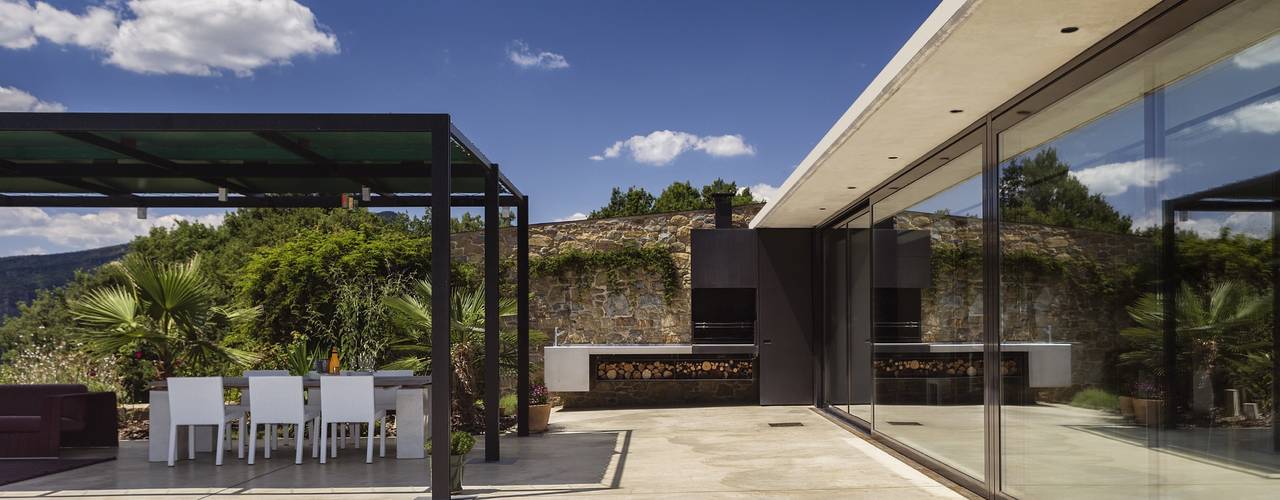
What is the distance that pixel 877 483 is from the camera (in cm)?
667

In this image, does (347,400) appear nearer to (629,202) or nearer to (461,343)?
(461,343)

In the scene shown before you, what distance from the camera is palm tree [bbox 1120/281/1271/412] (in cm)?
341

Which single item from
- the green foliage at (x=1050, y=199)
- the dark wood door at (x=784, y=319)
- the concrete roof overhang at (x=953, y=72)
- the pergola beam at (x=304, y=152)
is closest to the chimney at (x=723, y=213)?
the dark wood door at (x=784, y=319)

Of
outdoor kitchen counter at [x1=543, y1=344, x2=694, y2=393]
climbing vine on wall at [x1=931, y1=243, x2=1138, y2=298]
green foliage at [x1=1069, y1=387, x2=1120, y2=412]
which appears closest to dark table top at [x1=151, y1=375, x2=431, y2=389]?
outdoor kitchen counter at [x1=543, y1=344, x2=694, y2=393]

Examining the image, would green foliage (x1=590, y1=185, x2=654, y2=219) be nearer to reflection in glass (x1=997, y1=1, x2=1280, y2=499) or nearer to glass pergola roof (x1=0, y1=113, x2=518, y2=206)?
glass pergola roof (x1=0, y1=113, x2=518, y2=206)

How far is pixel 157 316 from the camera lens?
958 cm

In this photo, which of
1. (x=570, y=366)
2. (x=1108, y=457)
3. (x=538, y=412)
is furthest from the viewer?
(x=570, y=366)

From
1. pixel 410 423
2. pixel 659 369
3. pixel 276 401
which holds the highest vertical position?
pixel 276 401

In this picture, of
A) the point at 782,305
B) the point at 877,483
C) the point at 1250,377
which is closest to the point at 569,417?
the point at 782,305

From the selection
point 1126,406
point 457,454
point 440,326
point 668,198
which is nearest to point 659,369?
point 457,454

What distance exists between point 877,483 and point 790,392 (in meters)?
5.62

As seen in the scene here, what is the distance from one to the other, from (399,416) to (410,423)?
0.42 feet

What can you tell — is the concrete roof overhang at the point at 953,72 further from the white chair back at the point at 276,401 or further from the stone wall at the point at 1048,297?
the white chair back at the point at 276,401

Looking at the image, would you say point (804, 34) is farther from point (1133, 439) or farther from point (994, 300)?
point (1133, 439)
